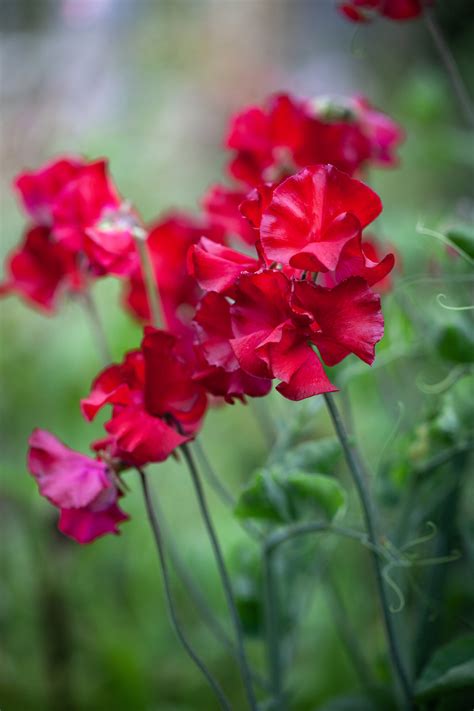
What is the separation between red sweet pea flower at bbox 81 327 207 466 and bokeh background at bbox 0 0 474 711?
0.16 m

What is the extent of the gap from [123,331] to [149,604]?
0.35 meters

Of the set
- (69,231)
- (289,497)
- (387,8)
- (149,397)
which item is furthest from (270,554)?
(387,8)

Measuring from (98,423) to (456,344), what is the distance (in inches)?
21.4

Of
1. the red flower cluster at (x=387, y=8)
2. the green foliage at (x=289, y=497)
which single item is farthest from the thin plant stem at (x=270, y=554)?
the red flower cluster at (x=387, y=8)

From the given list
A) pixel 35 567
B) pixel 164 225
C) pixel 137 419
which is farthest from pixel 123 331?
pixel 137 419

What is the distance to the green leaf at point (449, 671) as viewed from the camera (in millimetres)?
463

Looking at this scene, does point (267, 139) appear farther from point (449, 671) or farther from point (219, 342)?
point (449, 671)

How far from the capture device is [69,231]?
1.84 ft

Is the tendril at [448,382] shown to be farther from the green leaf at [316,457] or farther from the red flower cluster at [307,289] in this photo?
the red flower cluster at [307,289]

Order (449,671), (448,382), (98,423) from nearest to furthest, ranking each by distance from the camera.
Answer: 1. (449,671)
2. (448,382)
3. (98,423)

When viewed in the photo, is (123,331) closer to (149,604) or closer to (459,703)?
(149,604)

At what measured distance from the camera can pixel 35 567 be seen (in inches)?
34.8

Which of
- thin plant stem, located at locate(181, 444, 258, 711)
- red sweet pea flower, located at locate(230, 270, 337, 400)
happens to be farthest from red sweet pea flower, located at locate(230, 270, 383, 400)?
thin plant stem, located at locate(181, 444, 258, 711)

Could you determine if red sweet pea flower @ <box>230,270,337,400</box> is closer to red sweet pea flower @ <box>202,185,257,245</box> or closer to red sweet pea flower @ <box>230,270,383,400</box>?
red sweet pea flower @ <box>230,270,383,400</box>
